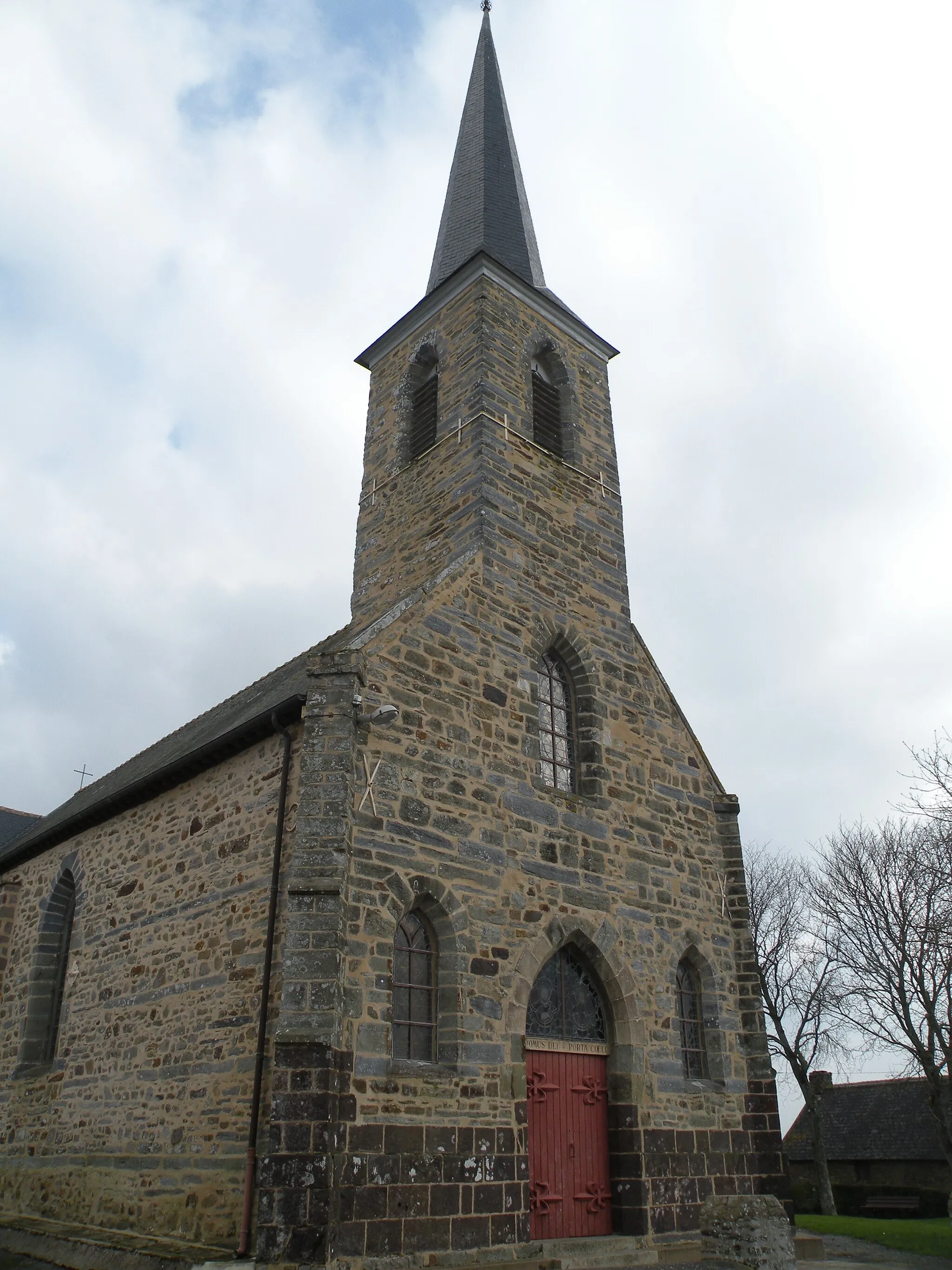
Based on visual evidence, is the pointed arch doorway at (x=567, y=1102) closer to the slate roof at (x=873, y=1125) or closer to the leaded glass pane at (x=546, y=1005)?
the leaded glass pane at (x=546, y=1005)

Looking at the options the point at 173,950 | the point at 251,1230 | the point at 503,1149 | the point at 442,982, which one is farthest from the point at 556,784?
the point at 251,1230

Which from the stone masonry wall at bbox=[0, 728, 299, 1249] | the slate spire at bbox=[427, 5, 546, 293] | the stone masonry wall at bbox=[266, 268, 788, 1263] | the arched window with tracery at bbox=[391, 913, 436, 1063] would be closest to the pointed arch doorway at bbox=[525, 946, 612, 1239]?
the stone masonry wall at bbox=[266, 268, 788, 1263]

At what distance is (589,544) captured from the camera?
14398 mm

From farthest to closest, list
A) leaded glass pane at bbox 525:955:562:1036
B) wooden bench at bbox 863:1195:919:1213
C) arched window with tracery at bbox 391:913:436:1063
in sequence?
wooden bench at bbox 863:1195:919:1213 → leaded glass pane at bbox 525:955:562:1036 → arched window with tracery at bbox 391:913:436:1063

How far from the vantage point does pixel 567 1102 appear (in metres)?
10.6

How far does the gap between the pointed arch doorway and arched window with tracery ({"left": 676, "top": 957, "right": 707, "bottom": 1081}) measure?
145 centimetres

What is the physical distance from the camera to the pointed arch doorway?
10.1 m

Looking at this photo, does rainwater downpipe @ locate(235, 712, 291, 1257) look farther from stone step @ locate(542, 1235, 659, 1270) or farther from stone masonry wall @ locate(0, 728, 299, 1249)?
stone step @ locate(542, 1235, 659, 1270)

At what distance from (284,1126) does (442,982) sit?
222cm

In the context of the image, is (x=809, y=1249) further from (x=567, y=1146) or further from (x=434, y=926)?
(x=434, y=926)

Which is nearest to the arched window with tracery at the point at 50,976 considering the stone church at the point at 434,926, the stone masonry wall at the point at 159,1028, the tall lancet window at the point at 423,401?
the stone church at the point at 434,926

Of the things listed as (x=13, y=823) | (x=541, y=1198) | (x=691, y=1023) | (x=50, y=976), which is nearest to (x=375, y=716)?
(x=541, y=1198)

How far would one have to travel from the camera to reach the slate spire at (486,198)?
17281 millimetres

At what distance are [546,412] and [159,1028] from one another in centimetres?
1032
